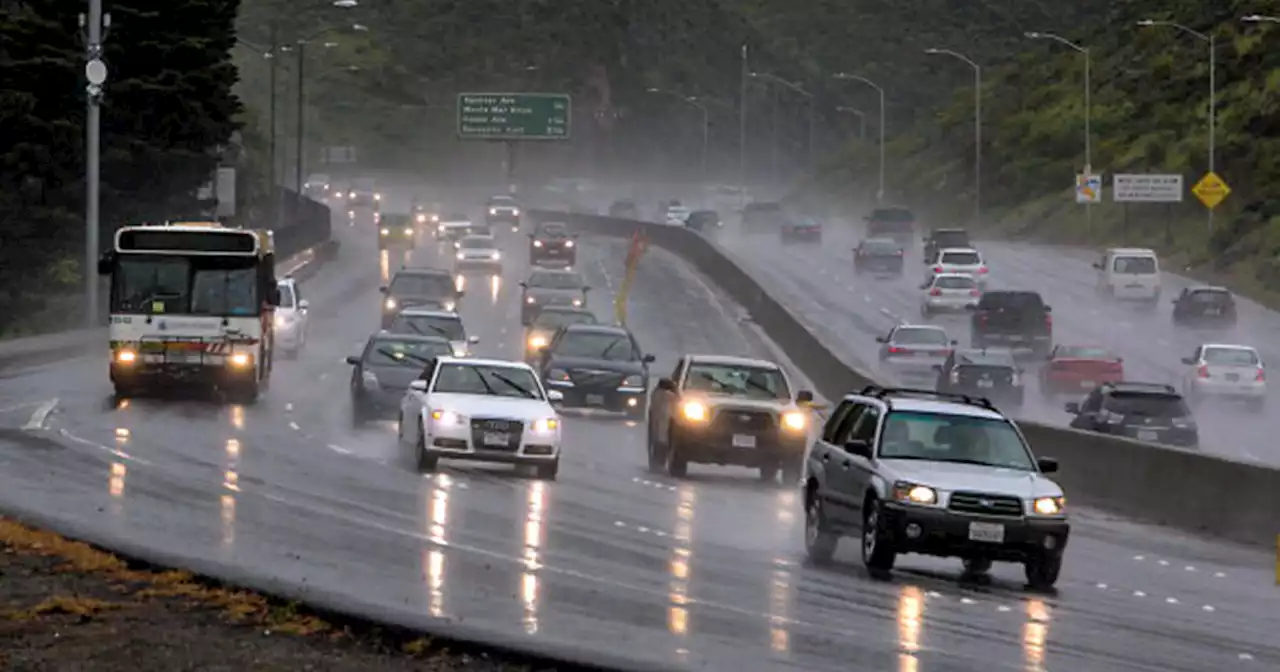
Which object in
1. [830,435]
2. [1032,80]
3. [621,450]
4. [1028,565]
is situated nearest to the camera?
[1028,565]

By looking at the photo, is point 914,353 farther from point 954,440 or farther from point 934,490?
point 934,490

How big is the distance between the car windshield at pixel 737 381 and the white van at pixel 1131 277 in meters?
47.8

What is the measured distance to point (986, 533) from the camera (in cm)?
1931

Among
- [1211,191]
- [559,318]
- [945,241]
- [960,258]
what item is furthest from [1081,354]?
[945,241]

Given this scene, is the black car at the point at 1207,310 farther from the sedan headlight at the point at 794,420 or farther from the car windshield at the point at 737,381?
the sedan headlight at the point at 794,420

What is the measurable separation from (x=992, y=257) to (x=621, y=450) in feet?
218

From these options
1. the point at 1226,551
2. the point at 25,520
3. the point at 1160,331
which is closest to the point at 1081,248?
the point at 1160,331

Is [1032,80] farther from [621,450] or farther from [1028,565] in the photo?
[1028,565]

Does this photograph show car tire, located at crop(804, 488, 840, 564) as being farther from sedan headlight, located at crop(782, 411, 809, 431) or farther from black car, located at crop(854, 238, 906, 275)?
black car, located at crop(854, 238, 906, 275)

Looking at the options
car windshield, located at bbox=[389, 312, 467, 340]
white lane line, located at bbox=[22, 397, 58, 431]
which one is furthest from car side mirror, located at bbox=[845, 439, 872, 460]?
car windshield, located at bbox=[389, 312, 467, 340]

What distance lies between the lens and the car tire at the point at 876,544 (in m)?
19.5

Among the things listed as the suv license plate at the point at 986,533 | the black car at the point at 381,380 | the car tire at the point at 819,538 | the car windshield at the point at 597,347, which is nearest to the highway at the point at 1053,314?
the car windshield at the point at 597,347

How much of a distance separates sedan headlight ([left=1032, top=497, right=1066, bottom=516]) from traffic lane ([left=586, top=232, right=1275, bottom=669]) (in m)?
0.67

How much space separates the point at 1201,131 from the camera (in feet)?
368
